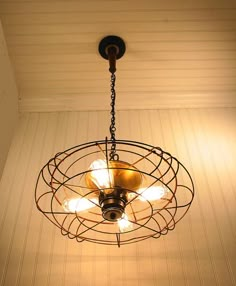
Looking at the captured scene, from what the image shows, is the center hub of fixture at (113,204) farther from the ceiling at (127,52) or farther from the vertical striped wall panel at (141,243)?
the ceiling at (127,52)

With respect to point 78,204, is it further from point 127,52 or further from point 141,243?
point 127,52

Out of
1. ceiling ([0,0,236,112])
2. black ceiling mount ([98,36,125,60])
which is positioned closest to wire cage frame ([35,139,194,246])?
ceiling ([0,0,236,112])

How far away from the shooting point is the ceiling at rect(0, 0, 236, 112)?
79.4 inches

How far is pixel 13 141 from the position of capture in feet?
7.58

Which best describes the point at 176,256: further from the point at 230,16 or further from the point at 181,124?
the point at 230,16

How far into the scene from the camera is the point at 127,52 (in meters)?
2.23

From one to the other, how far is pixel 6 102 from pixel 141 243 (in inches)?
56.0

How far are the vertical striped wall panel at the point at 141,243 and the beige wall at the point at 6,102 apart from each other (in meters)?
0.09


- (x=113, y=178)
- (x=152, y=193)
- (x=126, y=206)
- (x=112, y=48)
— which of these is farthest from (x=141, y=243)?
(x=112, y=48)

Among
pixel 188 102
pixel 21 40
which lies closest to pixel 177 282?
pixel 188 102

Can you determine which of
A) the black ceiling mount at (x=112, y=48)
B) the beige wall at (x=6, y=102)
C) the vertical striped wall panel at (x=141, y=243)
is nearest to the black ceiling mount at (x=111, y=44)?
the black ceiling mount at (x=112, y=48)

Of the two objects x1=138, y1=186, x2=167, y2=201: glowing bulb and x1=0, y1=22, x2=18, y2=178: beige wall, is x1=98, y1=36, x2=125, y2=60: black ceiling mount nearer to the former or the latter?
x1=0, y1=22, x2=18, y2=178: beige wall

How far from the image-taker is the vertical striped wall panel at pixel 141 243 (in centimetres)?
159

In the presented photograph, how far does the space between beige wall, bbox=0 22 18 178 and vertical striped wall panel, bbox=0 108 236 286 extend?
9cm
